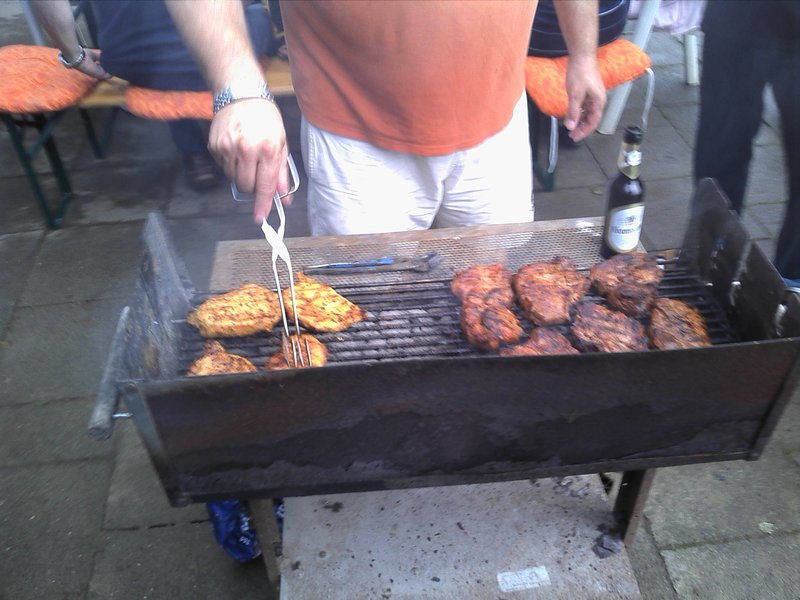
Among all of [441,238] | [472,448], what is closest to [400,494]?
[472,448]

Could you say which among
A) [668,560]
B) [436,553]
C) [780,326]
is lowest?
[668,560]

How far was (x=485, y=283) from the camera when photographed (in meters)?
2.17

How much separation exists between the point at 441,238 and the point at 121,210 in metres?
3.44

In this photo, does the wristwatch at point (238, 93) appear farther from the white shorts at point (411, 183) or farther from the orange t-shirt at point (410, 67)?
the white shorts at point (411, 183)

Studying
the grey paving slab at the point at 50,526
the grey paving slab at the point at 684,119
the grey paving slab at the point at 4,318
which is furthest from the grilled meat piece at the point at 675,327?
the grey paving slab at the point at 684,119

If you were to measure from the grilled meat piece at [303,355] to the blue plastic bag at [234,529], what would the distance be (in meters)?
0.73

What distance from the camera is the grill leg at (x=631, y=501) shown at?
212 cm

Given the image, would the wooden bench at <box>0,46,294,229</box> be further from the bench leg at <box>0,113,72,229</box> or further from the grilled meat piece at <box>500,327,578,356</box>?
the grilled meat piece at <box>500,327,578,356</box>

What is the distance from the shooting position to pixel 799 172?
3.25m

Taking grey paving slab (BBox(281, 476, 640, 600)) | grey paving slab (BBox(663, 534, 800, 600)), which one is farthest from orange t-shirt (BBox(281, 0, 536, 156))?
grey paving slab (BBox(663, 534, 800, 600))

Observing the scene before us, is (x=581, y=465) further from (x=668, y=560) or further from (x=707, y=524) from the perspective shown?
(x=707, y=524)

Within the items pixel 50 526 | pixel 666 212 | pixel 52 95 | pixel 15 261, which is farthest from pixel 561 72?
pixel 15 261

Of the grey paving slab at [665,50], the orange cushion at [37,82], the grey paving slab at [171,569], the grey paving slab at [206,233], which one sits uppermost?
the orange cushion at [37,82]

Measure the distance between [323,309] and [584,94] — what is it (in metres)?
1.43
